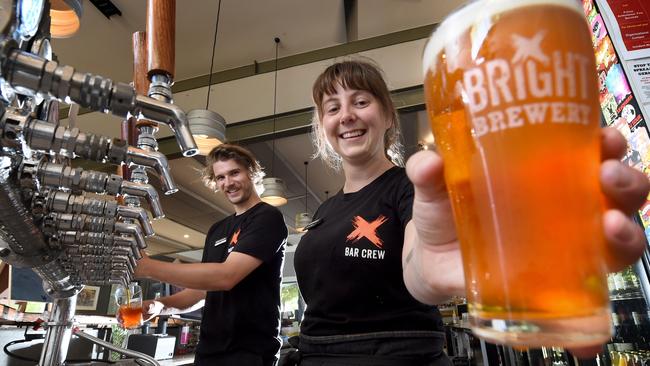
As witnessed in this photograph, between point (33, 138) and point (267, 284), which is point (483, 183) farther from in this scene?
point (267, 284)

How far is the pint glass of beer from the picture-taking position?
1.02 feet

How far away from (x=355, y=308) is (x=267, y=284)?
81cm

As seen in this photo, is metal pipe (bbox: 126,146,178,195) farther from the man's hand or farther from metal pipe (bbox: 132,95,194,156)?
the man's hand

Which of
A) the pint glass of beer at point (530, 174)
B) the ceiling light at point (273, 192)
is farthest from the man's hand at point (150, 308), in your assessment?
the ceiling light at point (273, 192)

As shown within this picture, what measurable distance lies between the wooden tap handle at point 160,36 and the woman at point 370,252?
1.39 feet

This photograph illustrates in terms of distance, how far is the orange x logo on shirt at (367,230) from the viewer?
3.25 feet

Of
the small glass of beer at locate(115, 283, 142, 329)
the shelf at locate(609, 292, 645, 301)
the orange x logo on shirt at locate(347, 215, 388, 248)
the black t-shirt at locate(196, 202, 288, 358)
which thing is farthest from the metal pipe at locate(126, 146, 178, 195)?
the shelf at locate(609, 292, 645, 301)

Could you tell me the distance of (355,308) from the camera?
98 centimetres

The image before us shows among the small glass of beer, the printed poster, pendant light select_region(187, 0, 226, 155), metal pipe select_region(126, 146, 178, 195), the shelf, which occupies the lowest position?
the small glass of beer

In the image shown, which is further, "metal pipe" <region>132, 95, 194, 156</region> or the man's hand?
the man's hand

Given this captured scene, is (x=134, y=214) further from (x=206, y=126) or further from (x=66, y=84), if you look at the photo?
(x=206, y=126)

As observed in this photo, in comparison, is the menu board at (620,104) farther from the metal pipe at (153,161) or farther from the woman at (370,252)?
the metal pipe at (153,161)

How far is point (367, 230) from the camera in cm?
102

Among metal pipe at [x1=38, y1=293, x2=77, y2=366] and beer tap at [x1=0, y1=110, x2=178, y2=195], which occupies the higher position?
beer tap at [x1=0, y1=110, x2=178, y2=195]
